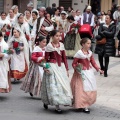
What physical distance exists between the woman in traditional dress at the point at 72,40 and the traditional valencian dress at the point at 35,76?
8.00m

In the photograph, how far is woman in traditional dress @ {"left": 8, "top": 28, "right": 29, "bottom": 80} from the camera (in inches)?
542

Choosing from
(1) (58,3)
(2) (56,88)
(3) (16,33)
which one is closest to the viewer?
(2) (56,88)

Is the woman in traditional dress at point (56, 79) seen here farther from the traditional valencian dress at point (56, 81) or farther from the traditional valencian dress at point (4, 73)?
the traditional valencian dress at point (4, 73)

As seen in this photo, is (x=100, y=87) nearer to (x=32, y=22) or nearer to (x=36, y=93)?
(x=36, y=93)

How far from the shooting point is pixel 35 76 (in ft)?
39.1

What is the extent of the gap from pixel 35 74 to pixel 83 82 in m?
1.70

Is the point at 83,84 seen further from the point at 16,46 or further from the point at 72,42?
the point at 72,42

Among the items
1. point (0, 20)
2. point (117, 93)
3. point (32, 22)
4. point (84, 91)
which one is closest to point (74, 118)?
point (84, 91)

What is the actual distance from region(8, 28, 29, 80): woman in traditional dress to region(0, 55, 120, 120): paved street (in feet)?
1.12

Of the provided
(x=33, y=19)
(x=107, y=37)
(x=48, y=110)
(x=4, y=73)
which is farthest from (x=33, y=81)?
(x=33, y=19)

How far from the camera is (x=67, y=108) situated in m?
10.9

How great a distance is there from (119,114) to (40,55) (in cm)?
224

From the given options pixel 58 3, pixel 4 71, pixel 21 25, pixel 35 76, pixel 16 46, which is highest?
pixel 58 3

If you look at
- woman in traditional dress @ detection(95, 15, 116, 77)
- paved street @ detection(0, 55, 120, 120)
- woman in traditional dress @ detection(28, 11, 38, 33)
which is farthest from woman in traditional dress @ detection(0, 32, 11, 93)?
woman in traditional dress @ detection(28, 11, 38, 33)
